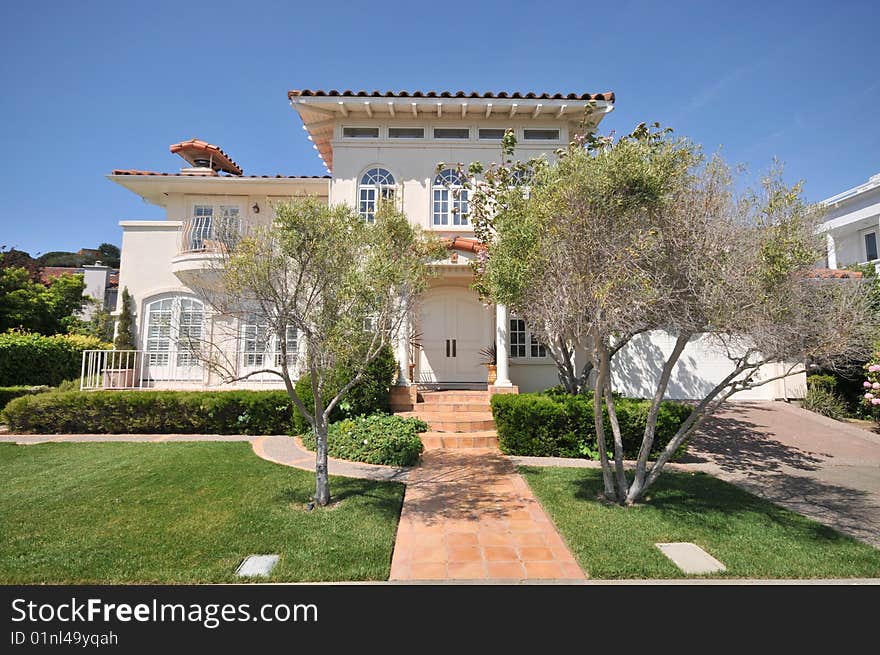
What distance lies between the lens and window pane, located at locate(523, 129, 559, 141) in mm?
13570

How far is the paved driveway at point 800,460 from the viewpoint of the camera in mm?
6664

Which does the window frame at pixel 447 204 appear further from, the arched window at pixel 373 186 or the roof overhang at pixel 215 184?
the roof overhang at pixel 215 184

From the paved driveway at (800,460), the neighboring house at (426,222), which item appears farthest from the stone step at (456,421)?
the paved driveway at (800,460)

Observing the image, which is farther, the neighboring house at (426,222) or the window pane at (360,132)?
the window pane at (360,132)

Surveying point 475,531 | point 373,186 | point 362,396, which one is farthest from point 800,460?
point 373,186

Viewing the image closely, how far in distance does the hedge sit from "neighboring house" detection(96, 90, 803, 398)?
2.08 m

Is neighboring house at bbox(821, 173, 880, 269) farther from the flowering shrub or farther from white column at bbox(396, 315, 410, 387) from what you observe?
white column at bbox(396, 315, 410, 387)

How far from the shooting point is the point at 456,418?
10992 mm

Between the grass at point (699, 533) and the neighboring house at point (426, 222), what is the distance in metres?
5.34

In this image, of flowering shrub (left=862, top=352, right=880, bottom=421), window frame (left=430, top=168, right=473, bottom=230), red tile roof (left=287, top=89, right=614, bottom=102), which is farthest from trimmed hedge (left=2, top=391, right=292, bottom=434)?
flowering shrub (left=862, top=352, right=880, bottom=421)

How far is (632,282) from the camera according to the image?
516 centimetres

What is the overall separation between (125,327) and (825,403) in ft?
71.4
